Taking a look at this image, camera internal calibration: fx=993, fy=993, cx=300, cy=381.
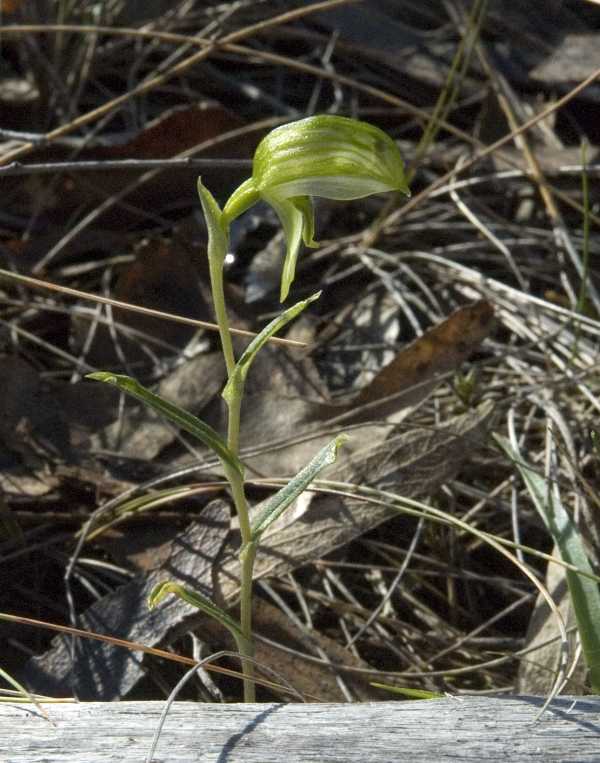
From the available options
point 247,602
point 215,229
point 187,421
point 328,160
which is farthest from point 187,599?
point 328,160

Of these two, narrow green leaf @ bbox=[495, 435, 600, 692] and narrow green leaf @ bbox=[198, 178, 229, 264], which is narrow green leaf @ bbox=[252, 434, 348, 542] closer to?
narrow green leaf @ bbox=[198, 178, 229, 264]

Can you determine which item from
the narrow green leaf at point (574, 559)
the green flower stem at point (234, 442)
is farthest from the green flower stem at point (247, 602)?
the narrow green leaf at point (574, 559)

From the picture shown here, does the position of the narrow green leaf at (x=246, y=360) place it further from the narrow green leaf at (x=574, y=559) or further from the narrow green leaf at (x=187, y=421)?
the narrow green leaf at (x=574, y=559)

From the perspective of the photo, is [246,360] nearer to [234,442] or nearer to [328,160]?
[234,442]

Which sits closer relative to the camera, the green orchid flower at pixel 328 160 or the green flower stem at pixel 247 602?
the green orchid flower at pixel 328 160

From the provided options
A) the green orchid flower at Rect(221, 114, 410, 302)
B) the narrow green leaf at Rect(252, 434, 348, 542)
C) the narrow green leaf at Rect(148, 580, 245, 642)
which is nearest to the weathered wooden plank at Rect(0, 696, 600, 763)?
the narrow green leaf at Rect(148, 580, 245, 642)
